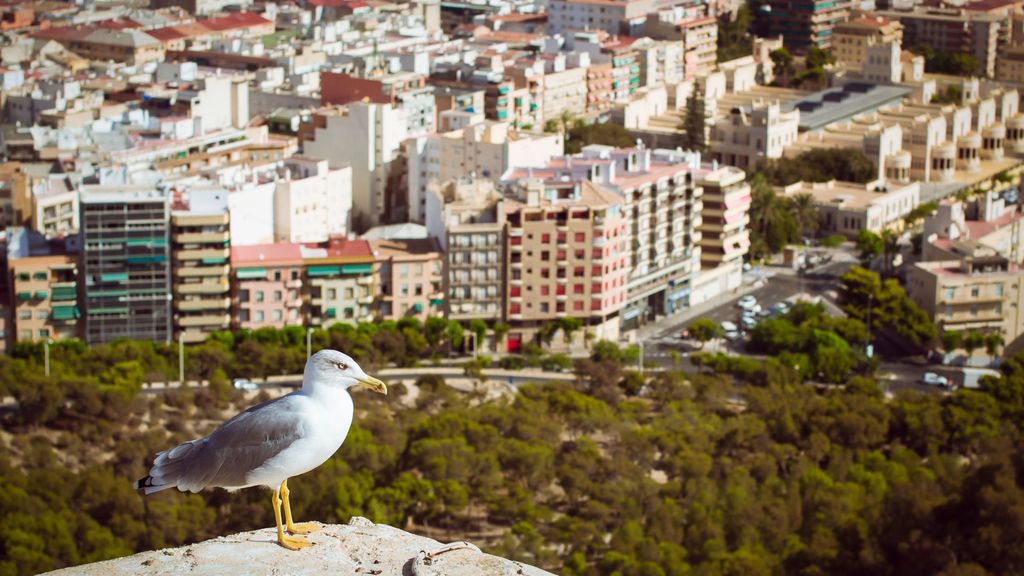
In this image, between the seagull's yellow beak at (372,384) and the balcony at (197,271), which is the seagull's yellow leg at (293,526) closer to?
the seagull's yellow beak at (372,384)

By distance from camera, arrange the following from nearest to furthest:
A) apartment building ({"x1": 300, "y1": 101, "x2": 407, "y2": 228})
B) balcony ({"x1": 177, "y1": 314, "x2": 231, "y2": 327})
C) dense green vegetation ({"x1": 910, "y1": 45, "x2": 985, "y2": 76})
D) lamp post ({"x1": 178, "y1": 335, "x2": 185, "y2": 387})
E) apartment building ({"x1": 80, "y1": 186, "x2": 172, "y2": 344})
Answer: lamp post ({"x1": 178, "y1": 335, "x2": 185, "y2": 387}) → apartment building ({"x1": 80, "y1": 186, "x2": 172, "y2": 344}) → balcony ({"x1": 177, "y1": 314, "x2": 231, "y2": 327}) → apartment building ({"x1": 300, "y1": 101, "x2": 407, "y2": 228}) → dense green vegetation ({"x1": 910, "y1": 45, "x2": 985, "y2": 76})

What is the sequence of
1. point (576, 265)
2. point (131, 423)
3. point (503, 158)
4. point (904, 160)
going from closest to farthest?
point (131, 423) → point (576, 265) → point (503, 158) → point (904, 160)

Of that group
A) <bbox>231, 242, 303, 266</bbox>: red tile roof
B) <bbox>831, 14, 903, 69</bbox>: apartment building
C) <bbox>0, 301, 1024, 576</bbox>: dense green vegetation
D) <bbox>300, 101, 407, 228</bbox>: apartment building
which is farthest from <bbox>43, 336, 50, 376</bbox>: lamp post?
<bbox>831, 14, 903, 69</bbox>: apartment building

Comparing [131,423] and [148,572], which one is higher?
[148,572]

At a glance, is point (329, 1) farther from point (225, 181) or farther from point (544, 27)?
point (225, 181)

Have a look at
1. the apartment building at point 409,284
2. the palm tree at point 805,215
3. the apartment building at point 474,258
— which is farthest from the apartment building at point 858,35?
the apartment building at point 409,284

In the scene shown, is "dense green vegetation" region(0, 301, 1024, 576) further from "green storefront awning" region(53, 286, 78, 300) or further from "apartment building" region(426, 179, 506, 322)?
"green storefront awning" region(53, 286, 78, 300)

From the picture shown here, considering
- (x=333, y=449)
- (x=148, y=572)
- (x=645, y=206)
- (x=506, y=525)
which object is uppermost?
(x=333, y=449)

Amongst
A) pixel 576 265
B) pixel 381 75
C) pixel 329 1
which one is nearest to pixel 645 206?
pixel 576 265
